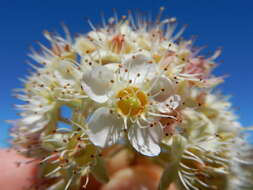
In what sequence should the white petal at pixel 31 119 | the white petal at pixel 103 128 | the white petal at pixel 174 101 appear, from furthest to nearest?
the white petal at pixel 31 119, the white petal at pixel 174 101, the white petal at pixel 103 128

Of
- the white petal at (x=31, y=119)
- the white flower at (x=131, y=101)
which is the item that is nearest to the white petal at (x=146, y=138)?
the white flower at (x=131, y=101)

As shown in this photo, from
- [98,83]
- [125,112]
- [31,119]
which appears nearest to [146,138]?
[125,112]

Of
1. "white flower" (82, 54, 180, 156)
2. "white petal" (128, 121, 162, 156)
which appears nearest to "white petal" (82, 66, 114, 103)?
"white flower" (82, 54, 180, 156)

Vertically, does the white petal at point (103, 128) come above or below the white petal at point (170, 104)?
below

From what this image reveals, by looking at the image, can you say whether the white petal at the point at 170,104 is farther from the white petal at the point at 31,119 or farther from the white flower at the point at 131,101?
the white petal at the point at 31,119

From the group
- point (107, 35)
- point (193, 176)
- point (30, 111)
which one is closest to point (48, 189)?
point (30, 111)

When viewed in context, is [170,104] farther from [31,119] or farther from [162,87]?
[31,119]

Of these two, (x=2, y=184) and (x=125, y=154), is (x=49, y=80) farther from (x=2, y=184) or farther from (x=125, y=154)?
(x=2, y=184)
